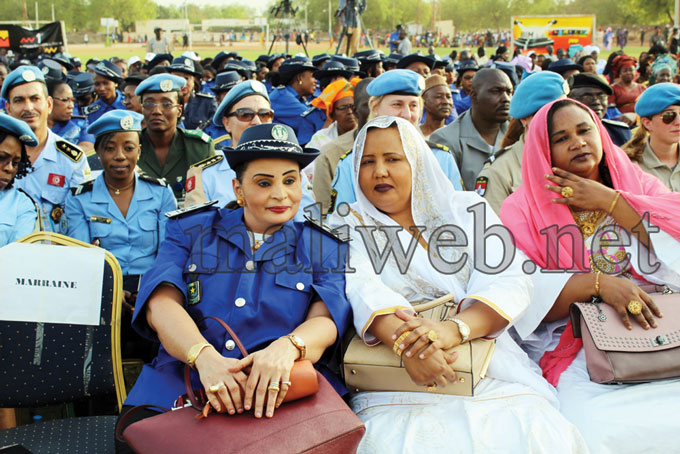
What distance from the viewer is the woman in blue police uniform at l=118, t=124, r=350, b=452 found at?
85.0 inches

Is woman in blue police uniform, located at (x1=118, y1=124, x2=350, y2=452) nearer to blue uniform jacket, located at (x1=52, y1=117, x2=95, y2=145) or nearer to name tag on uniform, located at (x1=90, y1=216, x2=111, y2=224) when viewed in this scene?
name tag on uniform, located at (x1=90, y1=216, x2=111, y2=224)

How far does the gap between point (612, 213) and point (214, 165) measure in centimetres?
245

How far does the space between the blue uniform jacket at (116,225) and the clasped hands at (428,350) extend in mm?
1936

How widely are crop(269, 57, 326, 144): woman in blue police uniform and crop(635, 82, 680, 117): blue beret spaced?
383 cm

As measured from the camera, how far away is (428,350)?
6.74 feet

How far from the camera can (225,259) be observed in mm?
2377

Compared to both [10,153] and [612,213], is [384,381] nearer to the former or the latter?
[612,213]

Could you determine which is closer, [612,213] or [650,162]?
[612,213]

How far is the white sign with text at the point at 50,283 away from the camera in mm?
2285

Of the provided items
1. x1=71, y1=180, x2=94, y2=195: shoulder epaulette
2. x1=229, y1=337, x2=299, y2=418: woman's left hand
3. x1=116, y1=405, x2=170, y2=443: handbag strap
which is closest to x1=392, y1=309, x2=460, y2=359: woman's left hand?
x1=229, y1=337, x2=299, y2=418: woman's left hand

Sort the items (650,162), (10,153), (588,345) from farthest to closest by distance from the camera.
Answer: (650,162)
(10,153)
(588,345)

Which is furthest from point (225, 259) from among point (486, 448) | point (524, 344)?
point (524, 344)

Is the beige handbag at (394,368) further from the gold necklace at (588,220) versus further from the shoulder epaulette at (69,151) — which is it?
the shoulder epaulette at (69,151)

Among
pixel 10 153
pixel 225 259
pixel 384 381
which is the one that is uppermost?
pixel 10 153
